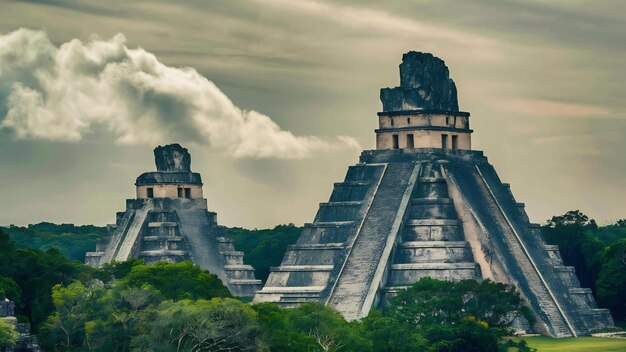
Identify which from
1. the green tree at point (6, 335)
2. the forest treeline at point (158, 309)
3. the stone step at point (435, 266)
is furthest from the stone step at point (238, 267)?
the green tree at point (6, 335)

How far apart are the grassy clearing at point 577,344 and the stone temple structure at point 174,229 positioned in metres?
25.4

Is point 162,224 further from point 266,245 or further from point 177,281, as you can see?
point 177,281

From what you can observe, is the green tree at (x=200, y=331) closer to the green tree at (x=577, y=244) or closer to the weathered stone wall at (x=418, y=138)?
the weathered stone wall at (x=418, y=138)

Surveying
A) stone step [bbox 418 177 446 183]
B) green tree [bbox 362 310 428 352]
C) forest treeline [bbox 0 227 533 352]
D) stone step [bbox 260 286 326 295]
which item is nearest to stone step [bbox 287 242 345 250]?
stone step [bbox 260 286 326 295]

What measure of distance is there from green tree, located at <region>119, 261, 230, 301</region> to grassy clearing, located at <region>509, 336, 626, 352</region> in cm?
1392

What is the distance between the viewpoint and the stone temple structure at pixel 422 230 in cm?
10212

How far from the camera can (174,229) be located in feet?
401

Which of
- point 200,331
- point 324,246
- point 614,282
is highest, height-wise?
point 324,246

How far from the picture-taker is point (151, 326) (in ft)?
252

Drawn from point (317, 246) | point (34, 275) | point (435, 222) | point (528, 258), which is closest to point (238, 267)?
point (317, 246)

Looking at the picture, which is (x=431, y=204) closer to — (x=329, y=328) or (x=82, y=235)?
(x=329, y=328)

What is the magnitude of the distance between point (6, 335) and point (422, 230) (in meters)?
39.2

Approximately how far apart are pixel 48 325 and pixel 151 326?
4.34 m

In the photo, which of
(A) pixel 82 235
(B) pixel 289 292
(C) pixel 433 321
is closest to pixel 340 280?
(B) pixel 289 292
